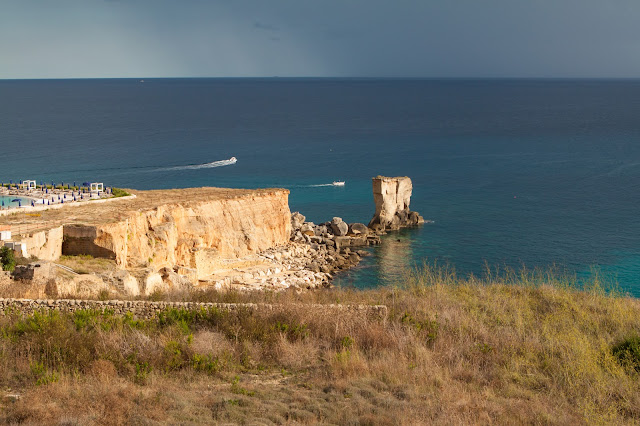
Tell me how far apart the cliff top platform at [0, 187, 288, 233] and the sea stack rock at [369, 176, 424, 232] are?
13159mm

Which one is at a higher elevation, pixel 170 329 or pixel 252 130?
pixel 252 130

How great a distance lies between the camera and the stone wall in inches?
578

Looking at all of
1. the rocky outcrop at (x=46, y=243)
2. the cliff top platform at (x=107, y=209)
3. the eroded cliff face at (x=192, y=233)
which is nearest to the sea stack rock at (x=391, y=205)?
the eroded cliff face at (x=192, y=233)

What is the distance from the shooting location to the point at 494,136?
107438mm

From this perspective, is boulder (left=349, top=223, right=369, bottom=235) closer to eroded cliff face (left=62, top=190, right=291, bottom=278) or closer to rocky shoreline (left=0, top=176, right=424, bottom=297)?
rocky shoreline (left=0, top=176, right=424, bottom=297)

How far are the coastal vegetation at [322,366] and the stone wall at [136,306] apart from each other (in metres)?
0.26

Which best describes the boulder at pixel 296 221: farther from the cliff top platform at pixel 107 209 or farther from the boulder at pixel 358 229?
the cliff top platform at pixel 107 209

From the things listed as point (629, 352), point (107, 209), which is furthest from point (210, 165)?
point (629, 352)

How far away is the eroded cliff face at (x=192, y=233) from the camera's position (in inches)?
1127

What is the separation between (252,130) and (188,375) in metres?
109

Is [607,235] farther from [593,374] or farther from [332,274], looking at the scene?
[593,374]

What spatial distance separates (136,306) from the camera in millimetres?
15008

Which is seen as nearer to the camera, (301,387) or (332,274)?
(301,387)

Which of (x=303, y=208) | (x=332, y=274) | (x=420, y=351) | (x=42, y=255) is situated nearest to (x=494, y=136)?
(x=303, y=208)
